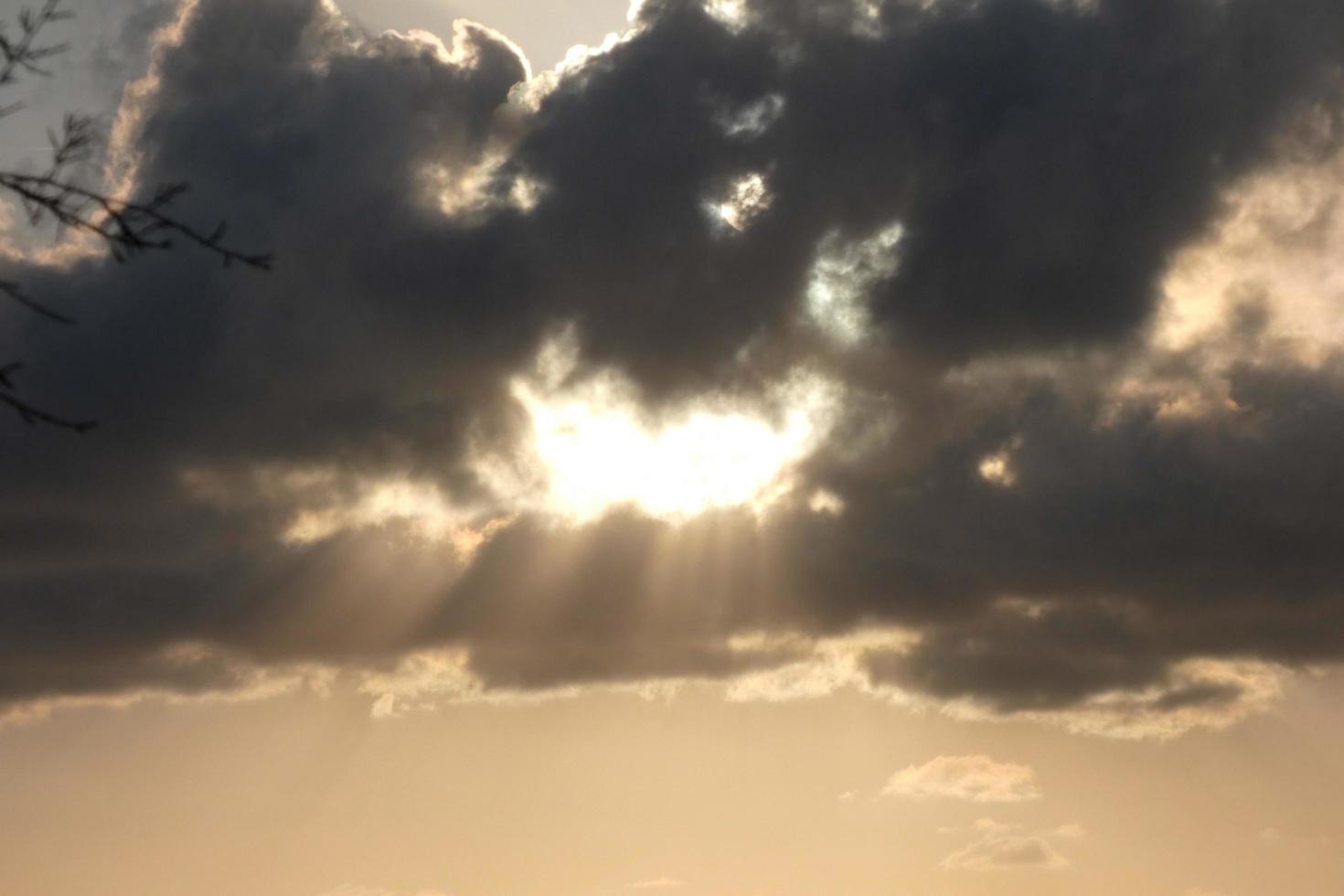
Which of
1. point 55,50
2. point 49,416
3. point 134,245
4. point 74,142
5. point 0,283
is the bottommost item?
point 49,416

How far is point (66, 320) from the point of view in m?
14.4

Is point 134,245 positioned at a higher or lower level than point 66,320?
higher

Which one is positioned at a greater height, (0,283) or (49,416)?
(0,283)

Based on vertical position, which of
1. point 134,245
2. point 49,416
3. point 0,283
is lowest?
point 49,416

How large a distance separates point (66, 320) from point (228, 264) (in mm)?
2680

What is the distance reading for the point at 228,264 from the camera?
1675cm

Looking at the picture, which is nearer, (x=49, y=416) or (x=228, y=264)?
(x=49, y=416)

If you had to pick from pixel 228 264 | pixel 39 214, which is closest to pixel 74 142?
pixel 39 214

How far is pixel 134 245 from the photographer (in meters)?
16.2

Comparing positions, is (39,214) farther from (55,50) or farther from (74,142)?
(55,50)

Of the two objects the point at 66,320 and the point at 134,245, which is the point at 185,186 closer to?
the point at 134,245

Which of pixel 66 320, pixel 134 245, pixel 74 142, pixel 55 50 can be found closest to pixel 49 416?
pixel 66 320

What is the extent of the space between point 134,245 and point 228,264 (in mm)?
1040

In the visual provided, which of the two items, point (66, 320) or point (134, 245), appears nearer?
point (66, 320)
